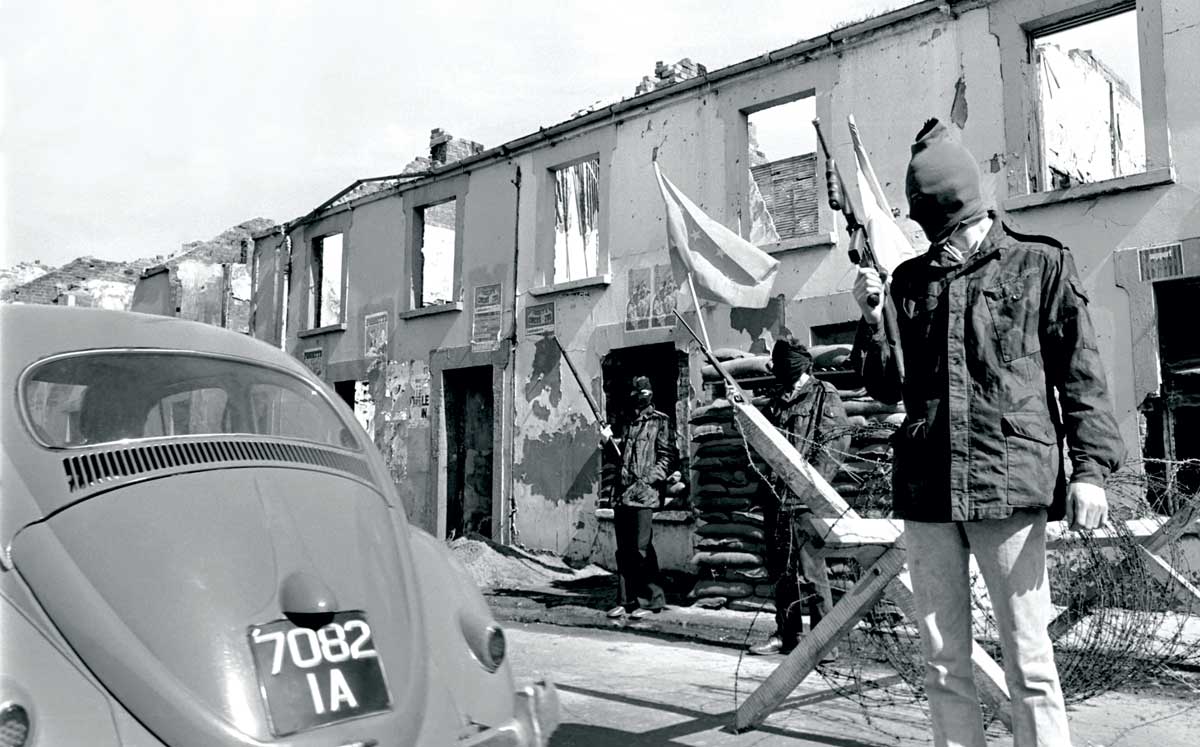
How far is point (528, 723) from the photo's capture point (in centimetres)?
320

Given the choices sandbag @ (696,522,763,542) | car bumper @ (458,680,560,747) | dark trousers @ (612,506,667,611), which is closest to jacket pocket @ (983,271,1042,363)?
car bumper @ (458,680,560,747)

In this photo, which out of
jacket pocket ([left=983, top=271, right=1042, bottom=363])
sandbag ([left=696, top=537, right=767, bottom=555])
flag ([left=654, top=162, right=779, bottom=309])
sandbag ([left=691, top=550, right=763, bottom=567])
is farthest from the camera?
flag ([left=654, top=162, right=779, bottom=309])

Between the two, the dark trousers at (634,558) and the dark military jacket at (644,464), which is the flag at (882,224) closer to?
the dark military jacket at (644,464)

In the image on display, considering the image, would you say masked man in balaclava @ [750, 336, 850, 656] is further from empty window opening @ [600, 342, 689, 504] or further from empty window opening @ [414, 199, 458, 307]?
empty window opening @ [414, 199, 458, 307]

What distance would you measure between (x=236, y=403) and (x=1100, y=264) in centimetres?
825

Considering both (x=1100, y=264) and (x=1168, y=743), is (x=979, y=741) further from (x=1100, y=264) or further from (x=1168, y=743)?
(x=1100, y=264)

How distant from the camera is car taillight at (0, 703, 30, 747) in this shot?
81.7 inches

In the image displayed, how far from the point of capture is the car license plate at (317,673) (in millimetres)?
2447

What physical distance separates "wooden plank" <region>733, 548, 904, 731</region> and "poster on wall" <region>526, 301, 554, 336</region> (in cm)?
988

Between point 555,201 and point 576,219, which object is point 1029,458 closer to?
point 555,201

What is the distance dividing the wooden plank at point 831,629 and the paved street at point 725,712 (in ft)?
1.00

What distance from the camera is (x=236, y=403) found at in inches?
123

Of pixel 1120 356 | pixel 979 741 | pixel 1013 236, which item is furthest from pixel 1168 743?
pixel 1120 356

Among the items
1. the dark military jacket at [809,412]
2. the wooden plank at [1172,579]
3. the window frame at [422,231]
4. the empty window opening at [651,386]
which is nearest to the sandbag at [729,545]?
the empty window opening at [651,386]
